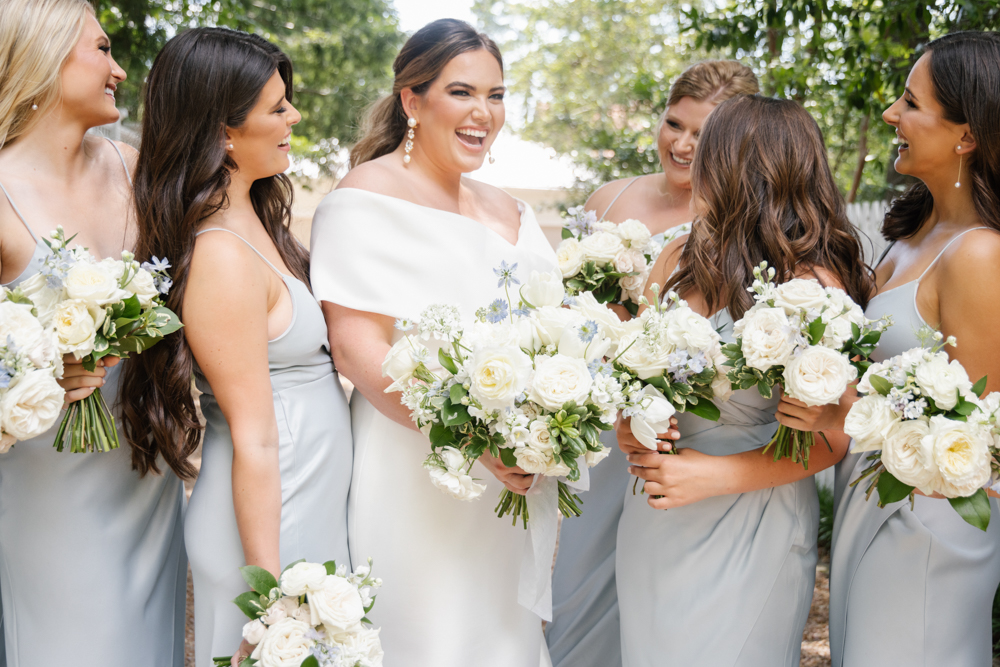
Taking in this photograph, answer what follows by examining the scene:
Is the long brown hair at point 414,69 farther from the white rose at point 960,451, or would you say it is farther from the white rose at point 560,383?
the white rose at point 960,451

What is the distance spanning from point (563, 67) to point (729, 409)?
2398 centimetres

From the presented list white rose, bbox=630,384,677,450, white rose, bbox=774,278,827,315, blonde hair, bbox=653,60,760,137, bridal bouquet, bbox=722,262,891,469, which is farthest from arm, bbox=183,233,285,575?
blonde hair, bbox=653,60,760,137

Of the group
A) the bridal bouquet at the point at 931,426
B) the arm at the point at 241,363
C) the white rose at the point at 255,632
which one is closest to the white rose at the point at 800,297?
the bridal bouquet at the point at 931,426

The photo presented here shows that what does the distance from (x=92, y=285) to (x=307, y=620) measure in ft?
3.62

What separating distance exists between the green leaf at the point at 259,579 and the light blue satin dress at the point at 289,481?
332 mm

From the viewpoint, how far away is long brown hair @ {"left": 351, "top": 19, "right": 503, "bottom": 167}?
315cm

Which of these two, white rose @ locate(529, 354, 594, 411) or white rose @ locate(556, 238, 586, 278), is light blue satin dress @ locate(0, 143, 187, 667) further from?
white rose @ locate(556, 238, 586, 278)

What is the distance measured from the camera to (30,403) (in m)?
2.17

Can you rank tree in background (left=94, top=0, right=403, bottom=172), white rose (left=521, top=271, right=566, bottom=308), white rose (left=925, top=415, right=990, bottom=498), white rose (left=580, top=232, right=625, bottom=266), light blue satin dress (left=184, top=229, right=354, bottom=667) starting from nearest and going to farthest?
white rose (left=925, top=415, right=990, bottom=498), white rose (left=521, top=271, right=566, bottom=308), light blue satin dress (left=184, top=229, right=354, bottom=667), white rose (left=580, top=232, right=625, bottom=266), tree in background (left=94, top=0, right=403, bottom=172)

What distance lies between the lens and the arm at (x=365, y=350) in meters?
2.79

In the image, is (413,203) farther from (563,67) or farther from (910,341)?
(563,67)

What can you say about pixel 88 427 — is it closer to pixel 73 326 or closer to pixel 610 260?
pixel 73 326

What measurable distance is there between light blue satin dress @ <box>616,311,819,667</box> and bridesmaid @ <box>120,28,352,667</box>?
116 centimetres

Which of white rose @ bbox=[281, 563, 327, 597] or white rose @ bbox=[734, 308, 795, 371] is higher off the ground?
white rose @ bbox=[734, 308, 795, 371]
